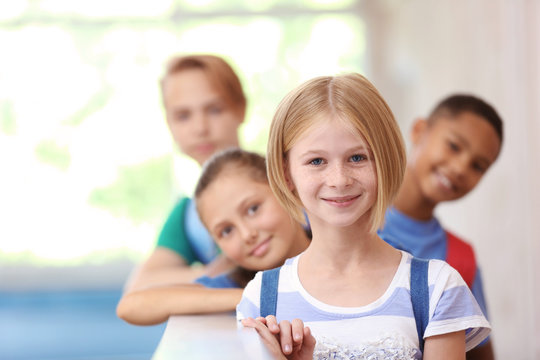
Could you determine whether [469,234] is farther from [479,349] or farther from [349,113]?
[349,113]

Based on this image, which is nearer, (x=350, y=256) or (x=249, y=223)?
(x=350, y=256)

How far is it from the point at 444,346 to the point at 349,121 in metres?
0.27

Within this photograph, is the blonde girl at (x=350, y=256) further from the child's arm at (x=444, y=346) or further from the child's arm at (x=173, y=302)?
the child's arm at (x=173, y=302)

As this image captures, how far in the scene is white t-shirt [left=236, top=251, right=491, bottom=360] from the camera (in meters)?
0.82

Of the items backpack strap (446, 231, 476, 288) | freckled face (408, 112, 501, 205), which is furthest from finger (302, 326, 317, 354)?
freckled face (408, 112, 501, 205)

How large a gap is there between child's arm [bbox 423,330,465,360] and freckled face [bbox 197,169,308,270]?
0.36 m

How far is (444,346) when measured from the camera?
826 mm

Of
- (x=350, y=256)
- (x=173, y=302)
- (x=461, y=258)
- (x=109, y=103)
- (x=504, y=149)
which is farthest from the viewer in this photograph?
(x=109, y=103)

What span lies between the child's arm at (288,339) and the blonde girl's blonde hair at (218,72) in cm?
93

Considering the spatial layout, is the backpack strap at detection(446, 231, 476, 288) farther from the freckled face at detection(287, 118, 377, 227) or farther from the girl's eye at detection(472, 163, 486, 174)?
the freckled face at detection(287, 118, 377, 227)

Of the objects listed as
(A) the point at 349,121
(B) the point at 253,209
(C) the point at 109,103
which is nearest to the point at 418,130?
(B) the point at 253,209

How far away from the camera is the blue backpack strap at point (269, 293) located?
918 mm

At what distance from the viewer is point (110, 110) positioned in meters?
5.42

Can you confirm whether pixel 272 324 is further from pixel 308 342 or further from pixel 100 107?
pixel 100 107
